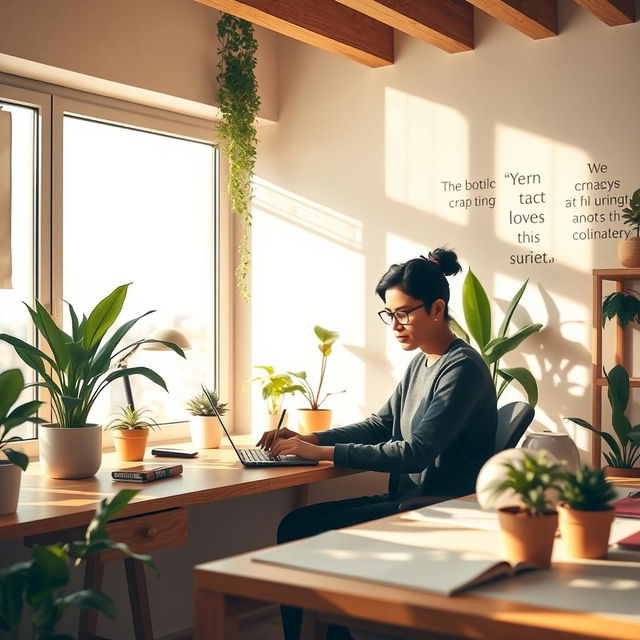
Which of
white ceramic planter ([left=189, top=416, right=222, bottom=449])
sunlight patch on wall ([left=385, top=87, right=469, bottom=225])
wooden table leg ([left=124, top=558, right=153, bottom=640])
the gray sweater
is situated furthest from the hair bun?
wooden table leg ([left=124, top=558, right=153, bottom=640])

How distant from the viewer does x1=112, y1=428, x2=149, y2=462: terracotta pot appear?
3.29 meters

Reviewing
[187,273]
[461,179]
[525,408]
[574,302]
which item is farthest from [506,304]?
[187,273]

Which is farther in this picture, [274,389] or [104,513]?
[274,389]

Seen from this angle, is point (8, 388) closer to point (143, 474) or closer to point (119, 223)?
point (143, 474)

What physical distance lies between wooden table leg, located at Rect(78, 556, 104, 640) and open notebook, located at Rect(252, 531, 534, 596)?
1.21 m

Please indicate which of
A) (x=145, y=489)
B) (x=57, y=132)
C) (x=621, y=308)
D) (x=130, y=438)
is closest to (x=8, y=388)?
(x=145, y=489)

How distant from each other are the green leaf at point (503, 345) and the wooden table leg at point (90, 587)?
5.27ft

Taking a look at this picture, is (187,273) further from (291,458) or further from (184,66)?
(291,458)

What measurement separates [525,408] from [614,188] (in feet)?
3.53

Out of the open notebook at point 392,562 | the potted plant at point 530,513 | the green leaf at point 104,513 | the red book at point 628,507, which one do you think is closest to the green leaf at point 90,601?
the green leaf at point 104,513

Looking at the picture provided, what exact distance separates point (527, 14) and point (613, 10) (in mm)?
300

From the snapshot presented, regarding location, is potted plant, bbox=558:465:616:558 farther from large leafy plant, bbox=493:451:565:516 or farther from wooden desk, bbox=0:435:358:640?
wooden desk, bbox=0:435:358:640

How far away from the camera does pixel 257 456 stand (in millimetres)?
3359

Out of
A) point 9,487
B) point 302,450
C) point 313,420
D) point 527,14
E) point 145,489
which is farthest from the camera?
point 313,420
